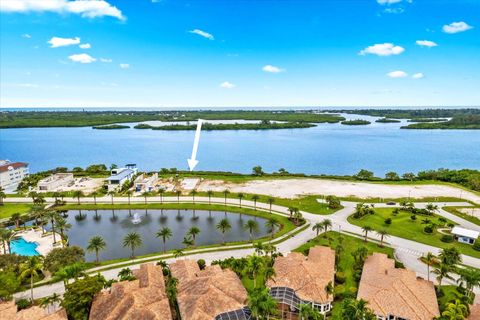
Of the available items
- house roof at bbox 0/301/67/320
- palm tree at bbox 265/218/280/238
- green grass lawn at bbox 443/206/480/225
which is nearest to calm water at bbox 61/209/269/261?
palm tree at bbox 265/218/280/238

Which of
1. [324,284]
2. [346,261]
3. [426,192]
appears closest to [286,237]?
[346,261]

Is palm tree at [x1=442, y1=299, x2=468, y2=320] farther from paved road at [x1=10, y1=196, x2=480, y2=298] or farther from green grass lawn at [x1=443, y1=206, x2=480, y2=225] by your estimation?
green grass lawn at [x1=443, y1=206, x2=480, y2=225]

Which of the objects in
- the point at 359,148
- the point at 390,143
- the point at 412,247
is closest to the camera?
the point at 412,247

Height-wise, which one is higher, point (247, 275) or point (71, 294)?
point (71, 294)

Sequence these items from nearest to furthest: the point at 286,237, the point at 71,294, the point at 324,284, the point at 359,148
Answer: the point at 71,294 < the point at 324,284 < the point at 286,237 < the point at 359,148

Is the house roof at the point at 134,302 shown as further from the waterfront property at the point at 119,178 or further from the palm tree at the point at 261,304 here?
the waterfront property at the point at 119,178

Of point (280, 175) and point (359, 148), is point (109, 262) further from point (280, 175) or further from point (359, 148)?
point (359, 148)

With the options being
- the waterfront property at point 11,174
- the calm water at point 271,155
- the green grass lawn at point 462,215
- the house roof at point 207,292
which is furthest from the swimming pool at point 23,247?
the green grass lawn at point 462,215
